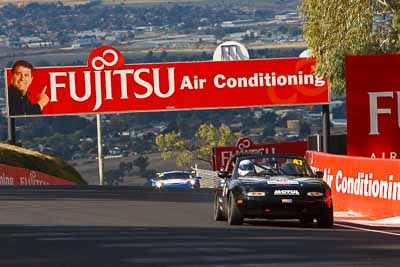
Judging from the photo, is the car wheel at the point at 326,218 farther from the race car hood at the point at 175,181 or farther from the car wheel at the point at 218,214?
the race car hood at the point at 175,181

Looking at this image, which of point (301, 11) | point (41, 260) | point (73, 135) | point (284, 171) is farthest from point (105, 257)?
point (73, 135)

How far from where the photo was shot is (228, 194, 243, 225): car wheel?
23.4 m

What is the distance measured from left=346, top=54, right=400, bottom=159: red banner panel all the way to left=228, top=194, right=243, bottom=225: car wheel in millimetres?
7113

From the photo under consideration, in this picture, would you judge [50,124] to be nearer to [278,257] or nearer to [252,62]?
[252,62]

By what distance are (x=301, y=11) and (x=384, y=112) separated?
1874 cm

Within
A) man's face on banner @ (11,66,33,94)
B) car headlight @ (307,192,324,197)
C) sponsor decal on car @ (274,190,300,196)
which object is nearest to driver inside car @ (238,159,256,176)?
sponsor decal on car @ (274,190,300,196)

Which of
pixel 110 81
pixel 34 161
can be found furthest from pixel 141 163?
pixel 110 81

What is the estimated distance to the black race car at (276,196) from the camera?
23.1m

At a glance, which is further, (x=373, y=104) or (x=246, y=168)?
(x=373, y=104)

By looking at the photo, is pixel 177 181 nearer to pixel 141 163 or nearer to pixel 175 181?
pixel 175 181

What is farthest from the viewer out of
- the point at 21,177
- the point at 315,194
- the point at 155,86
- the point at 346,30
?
the point at 155,86

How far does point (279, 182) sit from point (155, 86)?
3570 cm

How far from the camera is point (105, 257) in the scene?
17.5m

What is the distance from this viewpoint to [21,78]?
59.2 m
